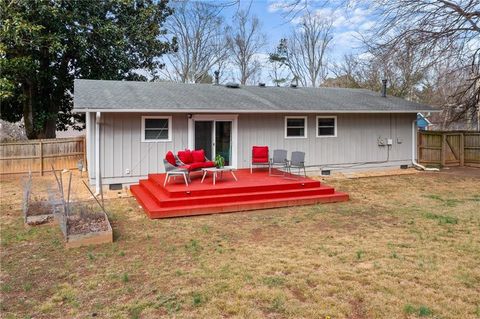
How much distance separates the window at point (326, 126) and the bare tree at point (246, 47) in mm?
17557

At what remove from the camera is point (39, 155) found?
13.2 metres

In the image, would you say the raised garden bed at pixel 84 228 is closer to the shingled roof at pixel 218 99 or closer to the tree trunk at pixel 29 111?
the shingled roof at pixel 218 99

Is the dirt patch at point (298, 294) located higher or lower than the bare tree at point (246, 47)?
lower

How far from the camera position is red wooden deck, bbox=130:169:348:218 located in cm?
770

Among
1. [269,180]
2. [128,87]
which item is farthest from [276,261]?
[128,87]

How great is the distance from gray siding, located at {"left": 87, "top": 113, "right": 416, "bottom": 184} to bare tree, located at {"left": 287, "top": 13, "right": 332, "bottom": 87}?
1750cm

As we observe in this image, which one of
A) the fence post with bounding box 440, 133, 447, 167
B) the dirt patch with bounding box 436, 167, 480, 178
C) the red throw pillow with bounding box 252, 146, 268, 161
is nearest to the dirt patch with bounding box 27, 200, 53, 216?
the red throw pillow with bounding box 252, 146, 268, 161

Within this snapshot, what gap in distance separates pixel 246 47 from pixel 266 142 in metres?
20.5

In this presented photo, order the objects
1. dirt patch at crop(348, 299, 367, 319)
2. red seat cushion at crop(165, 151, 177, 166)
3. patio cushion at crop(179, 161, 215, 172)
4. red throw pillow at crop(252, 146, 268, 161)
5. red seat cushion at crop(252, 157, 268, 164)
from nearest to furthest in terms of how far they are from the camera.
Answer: dirt patch at crop(348, 299, 367, 319)
red seat cushion at crop(165, 151, 177, 166)
patio cushion at crop(179, 161, 215, 172)
red seat cushion at crop(252, 157, 268, 164)
red throw pillow at crop(252, 146, 268, 161)

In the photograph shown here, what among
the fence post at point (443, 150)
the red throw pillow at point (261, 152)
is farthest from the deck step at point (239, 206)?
the fence post at point (443, 150)

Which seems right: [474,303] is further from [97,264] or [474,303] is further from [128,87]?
[128,87]

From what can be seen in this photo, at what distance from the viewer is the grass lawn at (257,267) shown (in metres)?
3.71

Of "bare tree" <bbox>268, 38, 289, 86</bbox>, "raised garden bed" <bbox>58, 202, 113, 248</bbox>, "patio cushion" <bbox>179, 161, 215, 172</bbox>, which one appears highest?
"bare tree" <bbox>268, 38, 289, 86</bbox>

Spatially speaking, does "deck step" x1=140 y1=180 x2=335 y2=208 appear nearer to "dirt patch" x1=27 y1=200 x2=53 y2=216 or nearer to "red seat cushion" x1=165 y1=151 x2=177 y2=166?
"red seat cushion" x1=165 y1=151 x2=177 y2=166
